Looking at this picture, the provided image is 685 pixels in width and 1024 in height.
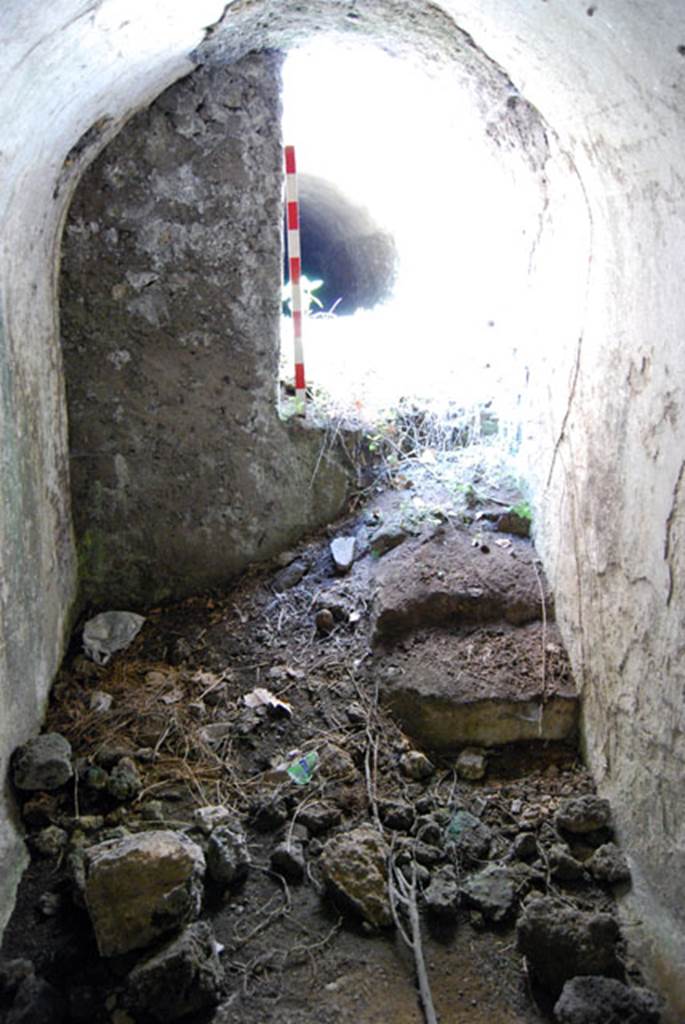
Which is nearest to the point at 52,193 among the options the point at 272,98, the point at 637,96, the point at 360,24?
the point at 272,98

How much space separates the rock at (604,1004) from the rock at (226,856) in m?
1.01

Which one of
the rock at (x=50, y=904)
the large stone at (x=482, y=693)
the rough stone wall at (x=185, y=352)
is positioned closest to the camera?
the rock at (x=50, y=904)

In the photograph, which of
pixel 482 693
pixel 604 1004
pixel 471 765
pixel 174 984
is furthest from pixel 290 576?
pixel 604 1004

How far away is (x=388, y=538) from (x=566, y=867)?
1597 mm

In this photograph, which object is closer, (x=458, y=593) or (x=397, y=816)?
(x=397, y=816)

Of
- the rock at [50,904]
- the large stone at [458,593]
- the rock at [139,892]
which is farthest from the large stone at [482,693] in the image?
the rock at [50,904]

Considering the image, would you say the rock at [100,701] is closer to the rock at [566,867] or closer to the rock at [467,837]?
the rock at [467,837]

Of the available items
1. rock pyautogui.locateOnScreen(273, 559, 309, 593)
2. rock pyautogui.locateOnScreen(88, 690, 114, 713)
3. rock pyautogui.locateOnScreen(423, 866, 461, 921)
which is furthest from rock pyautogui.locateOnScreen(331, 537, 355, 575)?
rock pyautogui.locateOnScreen(423, 866, 461, 921)

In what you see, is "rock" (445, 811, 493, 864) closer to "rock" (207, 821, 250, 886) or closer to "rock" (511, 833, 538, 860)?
"rock" (511, 833, 538, 860)

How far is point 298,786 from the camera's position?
3.05m

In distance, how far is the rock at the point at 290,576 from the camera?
13.0ft

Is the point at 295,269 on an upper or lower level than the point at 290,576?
upper

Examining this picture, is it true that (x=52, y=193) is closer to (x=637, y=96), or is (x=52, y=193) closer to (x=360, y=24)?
(x=360, y=24)

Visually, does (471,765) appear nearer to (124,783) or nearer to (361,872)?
(361,872)
